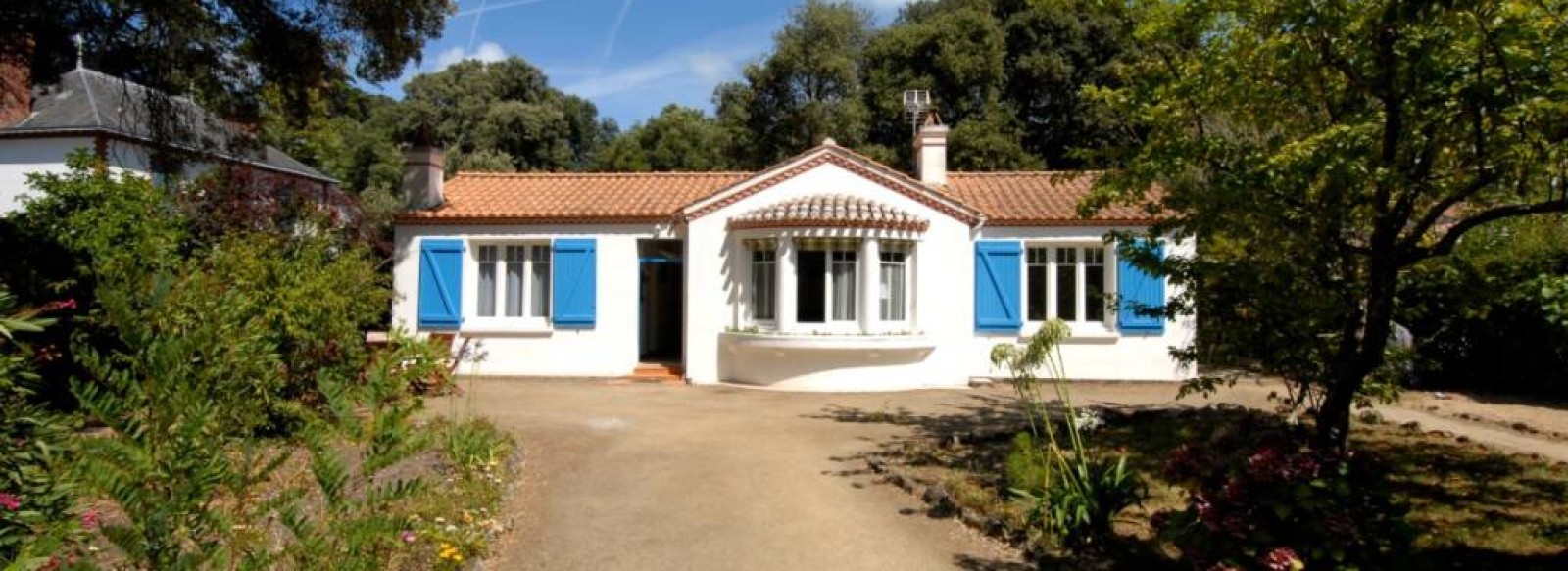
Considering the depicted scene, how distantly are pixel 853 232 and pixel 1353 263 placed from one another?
24.9ft

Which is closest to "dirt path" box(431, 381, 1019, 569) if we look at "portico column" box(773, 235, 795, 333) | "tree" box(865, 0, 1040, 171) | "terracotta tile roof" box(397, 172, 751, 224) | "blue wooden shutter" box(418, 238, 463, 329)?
"portico column" box(773, 235, 795, 333)

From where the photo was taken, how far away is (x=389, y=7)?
10.2 m

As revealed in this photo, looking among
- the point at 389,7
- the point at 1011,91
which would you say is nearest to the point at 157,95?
the point at 389,7

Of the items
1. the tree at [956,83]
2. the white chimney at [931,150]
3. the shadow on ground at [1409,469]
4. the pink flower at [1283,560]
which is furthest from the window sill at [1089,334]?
the tree at [956,83]

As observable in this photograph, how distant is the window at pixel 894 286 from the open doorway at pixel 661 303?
3769 millimetres

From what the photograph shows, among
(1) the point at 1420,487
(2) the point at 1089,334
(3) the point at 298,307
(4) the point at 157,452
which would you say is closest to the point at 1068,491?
(1) the point at 1420,487

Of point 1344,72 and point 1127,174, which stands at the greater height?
point 1344,72

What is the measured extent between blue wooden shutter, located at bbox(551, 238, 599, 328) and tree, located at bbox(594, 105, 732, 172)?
19.4 metres

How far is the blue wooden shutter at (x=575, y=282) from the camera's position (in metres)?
15.0

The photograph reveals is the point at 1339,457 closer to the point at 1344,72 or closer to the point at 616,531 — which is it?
the point at 1344,72

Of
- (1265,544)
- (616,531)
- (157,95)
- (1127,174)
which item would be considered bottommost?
(616,531)

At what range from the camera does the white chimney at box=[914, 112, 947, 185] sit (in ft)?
53.4

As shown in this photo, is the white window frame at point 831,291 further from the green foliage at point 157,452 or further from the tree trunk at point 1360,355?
the green foliage at point 157,452

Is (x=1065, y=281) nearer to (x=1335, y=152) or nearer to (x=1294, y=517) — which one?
(x=1335, y=152)
